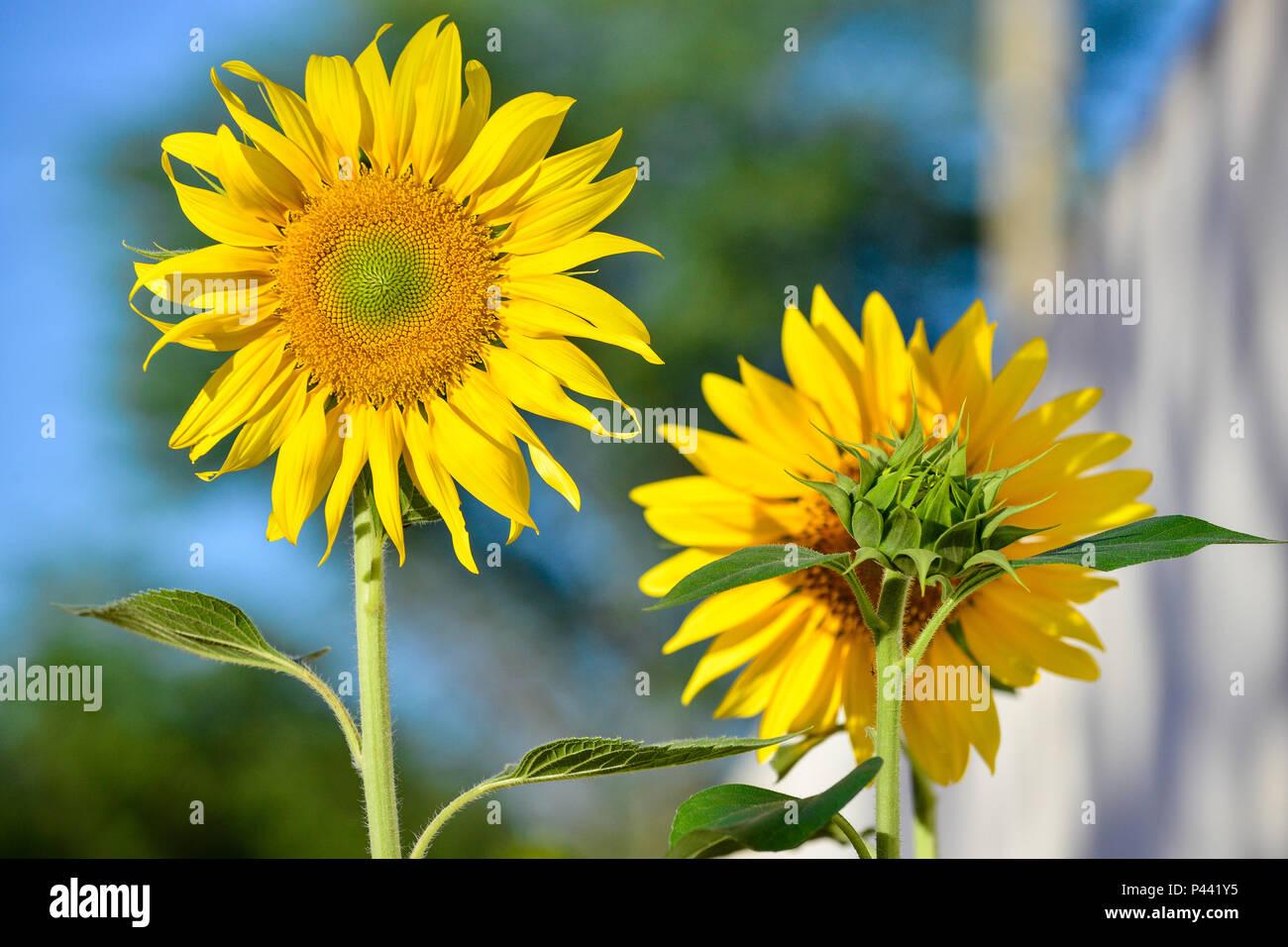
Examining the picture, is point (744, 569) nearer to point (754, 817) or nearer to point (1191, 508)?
point (754, 817)

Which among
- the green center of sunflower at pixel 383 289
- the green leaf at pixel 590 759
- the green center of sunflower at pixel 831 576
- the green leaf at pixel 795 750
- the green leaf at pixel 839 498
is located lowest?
the green leaf at pixel 795 750

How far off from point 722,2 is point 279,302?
445 cm

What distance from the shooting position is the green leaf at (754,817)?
32cm

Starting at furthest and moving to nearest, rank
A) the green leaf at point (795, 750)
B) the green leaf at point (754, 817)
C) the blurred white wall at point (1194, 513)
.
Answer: the blurred white wall at point (1194, 513) < the green leaf at point (795, 750) < the green leaf at point (754, 817)

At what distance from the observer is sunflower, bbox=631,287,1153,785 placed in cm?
50

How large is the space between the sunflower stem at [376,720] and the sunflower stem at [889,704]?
0.17 meters

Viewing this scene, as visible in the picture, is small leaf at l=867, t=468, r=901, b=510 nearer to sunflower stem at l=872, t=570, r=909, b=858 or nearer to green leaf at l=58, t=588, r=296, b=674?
sunflower stem at l=872, t=570, r=909, b=858

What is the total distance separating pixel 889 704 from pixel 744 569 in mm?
71

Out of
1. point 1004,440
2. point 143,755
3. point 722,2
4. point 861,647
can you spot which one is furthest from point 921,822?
point 722,2

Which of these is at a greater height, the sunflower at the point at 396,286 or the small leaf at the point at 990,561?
the sunflower at the point at 396,286

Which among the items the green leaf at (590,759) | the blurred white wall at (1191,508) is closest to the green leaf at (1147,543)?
the green leaf at (590,759)

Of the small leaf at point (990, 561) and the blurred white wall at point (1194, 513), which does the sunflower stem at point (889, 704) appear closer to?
the small leaf at point (990, 561)

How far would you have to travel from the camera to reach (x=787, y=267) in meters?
4.13

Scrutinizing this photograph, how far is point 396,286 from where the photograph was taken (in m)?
0.42
